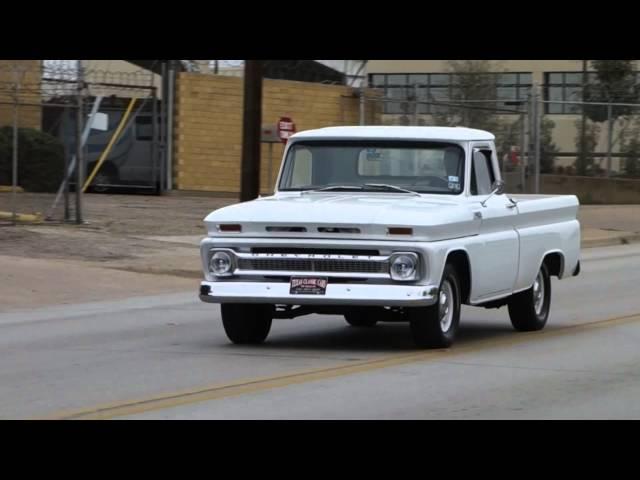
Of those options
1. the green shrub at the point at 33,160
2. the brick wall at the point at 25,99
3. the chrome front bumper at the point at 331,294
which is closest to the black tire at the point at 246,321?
the chrome front bumper at the point at 331,294

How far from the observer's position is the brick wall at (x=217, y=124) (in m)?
36.4

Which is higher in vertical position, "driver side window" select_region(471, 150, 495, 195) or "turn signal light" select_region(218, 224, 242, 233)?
"driver side window" select_region(471, 150, 495, 195)

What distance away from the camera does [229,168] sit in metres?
37.2

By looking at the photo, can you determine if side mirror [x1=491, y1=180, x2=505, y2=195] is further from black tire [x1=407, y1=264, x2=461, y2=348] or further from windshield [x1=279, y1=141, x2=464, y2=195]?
black tire [x1=407, y1=264, x2=461, y2=348]

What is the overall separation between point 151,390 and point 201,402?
2.24 ft

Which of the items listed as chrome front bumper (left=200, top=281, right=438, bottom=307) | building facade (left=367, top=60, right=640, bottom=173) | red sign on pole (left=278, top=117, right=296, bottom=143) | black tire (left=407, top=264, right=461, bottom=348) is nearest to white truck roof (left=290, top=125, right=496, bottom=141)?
black tire (left=407, top=264, right=461, bottom=348)

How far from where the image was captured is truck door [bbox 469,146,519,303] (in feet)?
39.5

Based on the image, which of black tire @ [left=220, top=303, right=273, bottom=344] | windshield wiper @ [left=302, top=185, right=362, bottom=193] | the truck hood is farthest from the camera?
windshield wiper @ [left=302, top=185, right=362, bottom=193]

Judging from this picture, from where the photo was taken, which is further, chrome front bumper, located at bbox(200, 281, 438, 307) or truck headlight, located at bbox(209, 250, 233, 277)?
truck headlight, located at bbox(209, 250, 233, 277)

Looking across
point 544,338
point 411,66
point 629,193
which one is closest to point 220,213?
point 544,338

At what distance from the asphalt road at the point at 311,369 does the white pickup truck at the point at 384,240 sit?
1.31 feet

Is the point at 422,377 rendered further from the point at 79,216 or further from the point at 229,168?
the point at 229,168

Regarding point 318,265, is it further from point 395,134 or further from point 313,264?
point 395,134

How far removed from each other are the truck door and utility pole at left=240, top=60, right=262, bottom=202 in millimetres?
8963
